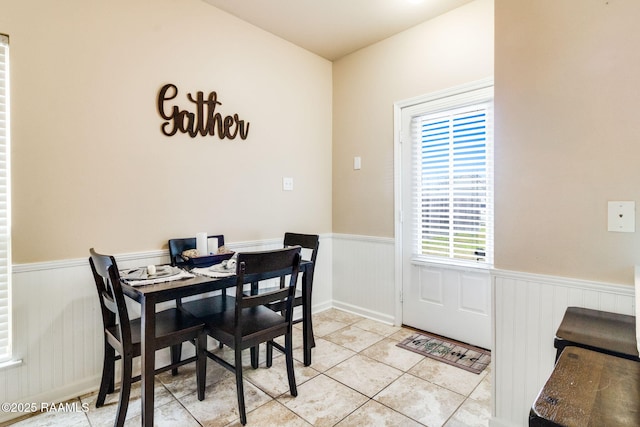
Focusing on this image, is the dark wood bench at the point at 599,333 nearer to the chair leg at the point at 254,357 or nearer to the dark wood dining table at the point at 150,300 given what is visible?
the dark wood dining table at the point at 150,300

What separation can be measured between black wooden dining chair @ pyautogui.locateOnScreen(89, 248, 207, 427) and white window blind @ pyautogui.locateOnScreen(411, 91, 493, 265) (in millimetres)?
2003

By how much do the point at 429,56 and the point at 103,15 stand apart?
2.40 m

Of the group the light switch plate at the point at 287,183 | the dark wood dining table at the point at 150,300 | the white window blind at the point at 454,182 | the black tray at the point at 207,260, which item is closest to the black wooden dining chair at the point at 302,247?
the black tray at the point at 207,260

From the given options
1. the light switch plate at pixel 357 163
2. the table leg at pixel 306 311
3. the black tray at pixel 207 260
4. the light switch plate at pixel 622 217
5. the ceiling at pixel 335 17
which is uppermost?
the ceiling at pixel 335 17

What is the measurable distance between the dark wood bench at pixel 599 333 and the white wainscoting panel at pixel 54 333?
7.62 feet

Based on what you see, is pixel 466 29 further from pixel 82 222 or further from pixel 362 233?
pixel 82 222

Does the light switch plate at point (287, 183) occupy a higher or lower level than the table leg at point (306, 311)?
higher

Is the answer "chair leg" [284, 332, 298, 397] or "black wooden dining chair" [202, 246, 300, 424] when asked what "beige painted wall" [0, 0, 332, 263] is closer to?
"black wooden dining chair" [202, 246, 300, 424]

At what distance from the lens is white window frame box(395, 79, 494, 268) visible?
8.25ft

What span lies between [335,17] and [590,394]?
287 centimetres

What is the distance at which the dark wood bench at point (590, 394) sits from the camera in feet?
2.15

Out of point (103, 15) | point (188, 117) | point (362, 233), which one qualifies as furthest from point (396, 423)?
point (103, 15)

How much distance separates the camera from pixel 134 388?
204 centimetres

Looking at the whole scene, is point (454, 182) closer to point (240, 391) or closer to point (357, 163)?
point (357, 163)
